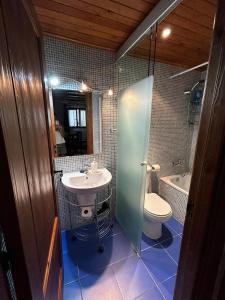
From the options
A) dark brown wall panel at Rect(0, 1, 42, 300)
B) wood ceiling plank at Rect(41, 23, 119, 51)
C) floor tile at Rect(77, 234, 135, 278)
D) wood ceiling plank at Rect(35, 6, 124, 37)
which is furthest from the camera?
floor tile at Rect(77, 234, 135, 278)

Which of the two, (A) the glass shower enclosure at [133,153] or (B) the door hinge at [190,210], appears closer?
(B) the door hinge at [190,210]

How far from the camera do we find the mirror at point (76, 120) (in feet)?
5.36

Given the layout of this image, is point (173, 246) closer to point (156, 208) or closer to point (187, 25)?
point (156, 208)

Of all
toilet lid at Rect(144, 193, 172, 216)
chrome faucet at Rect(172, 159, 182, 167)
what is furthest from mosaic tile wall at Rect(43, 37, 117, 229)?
chrome faucet at Rect(172, 159, 182, 167)

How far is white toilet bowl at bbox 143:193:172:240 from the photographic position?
5.51 feet

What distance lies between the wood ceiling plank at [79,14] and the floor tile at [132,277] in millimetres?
2292

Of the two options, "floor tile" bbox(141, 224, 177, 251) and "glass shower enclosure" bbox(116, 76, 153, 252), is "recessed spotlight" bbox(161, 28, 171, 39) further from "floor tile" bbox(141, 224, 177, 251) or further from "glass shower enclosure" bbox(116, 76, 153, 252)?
"floor tile" bbox(141, 224, 177, 251)

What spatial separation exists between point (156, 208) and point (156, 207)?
0.9 inches

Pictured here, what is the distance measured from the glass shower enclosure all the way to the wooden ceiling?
0.48m

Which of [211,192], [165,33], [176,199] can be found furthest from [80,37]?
[176,199]

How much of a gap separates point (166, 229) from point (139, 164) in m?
1.15

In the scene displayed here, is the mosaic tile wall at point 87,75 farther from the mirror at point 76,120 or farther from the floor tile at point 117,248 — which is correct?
the floor tile at point 117,248

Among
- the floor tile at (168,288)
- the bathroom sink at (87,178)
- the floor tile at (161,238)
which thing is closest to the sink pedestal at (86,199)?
the bathroom sink at (87,178)

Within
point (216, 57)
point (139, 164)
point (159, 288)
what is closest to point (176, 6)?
point (216, 57)
